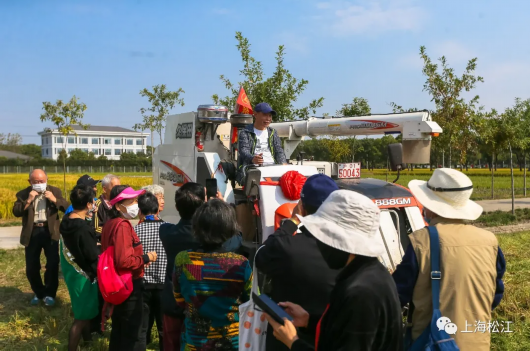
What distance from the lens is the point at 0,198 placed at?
18.5 meters

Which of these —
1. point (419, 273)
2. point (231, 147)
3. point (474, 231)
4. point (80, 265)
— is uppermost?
point (231, 147)

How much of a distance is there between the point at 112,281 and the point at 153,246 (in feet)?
1.66

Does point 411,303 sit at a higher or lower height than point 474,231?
lower

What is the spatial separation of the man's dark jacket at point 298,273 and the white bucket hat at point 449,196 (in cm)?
82

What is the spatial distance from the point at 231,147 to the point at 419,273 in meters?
5.47

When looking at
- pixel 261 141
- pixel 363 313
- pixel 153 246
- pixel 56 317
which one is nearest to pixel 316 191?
pixel 363 313

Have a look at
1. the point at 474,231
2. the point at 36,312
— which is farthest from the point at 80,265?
the point at 474,231

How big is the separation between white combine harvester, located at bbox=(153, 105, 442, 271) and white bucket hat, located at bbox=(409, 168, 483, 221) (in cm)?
244

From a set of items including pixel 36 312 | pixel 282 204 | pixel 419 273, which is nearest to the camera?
pixel 419 273

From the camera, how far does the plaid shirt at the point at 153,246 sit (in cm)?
446

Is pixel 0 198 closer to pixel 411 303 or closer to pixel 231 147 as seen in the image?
pixel 231 147

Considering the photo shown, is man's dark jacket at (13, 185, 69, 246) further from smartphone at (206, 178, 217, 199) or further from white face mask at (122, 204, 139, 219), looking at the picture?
white face mask at (122, 204, 139, 219)

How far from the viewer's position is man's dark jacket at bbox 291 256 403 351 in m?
1.94

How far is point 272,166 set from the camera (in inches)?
242
